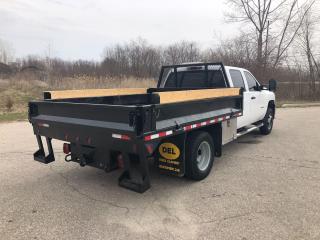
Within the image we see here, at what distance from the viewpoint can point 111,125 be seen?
3729 millimetres

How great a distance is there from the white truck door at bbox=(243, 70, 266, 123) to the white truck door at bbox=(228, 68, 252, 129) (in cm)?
21

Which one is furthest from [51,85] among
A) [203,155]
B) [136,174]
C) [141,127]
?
[141,127]

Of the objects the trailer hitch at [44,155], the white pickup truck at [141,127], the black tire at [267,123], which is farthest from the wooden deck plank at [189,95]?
the black tire at [267,123]

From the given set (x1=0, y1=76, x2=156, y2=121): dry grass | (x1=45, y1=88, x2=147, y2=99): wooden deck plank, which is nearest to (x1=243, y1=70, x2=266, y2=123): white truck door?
(x1=45, y1=88, x2=147, y2=99): wooden deck plank

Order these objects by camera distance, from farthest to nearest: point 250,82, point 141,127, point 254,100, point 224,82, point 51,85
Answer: point 51,85 < point 250,82 < point 254,100 < point 224,82 < point 141,127

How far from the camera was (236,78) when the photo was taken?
22.7 feet

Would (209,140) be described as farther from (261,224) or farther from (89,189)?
(89,189)

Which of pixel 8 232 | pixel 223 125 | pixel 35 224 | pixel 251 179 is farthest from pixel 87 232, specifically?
pixel 223 125

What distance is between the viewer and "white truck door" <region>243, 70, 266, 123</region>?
292 inches

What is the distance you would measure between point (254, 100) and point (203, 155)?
322cm

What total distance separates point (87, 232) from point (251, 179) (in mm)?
2926

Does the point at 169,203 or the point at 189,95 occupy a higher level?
the point at 189,95

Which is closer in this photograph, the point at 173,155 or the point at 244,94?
the point at 173,155

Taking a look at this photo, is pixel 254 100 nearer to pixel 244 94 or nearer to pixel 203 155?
pixel 244 94
